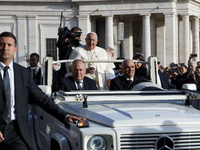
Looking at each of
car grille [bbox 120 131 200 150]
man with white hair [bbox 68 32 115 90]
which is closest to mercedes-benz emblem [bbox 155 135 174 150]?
car grille [bbox 120 131 200 150]

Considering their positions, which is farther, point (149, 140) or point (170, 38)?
point (170, 38)

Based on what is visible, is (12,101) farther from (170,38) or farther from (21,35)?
(21,35)

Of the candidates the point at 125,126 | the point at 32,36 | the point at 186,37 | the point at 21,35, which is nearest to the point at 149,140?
the point at 125,126

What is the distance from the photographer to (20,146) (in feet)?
17.0

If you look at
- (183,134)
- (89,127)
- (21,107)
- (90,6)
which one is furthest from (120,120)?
(90,6)

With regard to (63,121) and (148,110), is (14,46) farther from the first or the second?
(148,110)

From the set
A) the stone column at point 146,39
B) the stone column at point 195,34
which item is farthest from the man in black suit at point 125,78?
the stone column at point 195,34

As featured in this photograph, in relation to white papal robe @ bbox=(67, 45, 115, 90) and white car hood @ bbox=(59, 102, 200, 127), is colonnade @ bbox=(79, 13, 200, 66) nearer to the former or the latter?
white papal robe @ bbox=(67, 45, 115, 90)

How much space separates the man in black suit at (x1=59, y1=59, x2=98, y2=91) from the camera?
26.5 ft

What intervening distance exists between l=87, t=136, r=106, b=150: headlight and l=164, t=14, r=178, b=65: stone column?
54110mm

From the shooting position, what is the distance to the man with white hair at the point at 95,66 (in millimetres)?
9555

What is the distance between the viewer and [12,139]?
5207 mm

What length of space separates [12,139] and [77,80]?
309cm

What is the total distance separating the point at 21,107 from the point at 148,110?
144 centimetres
